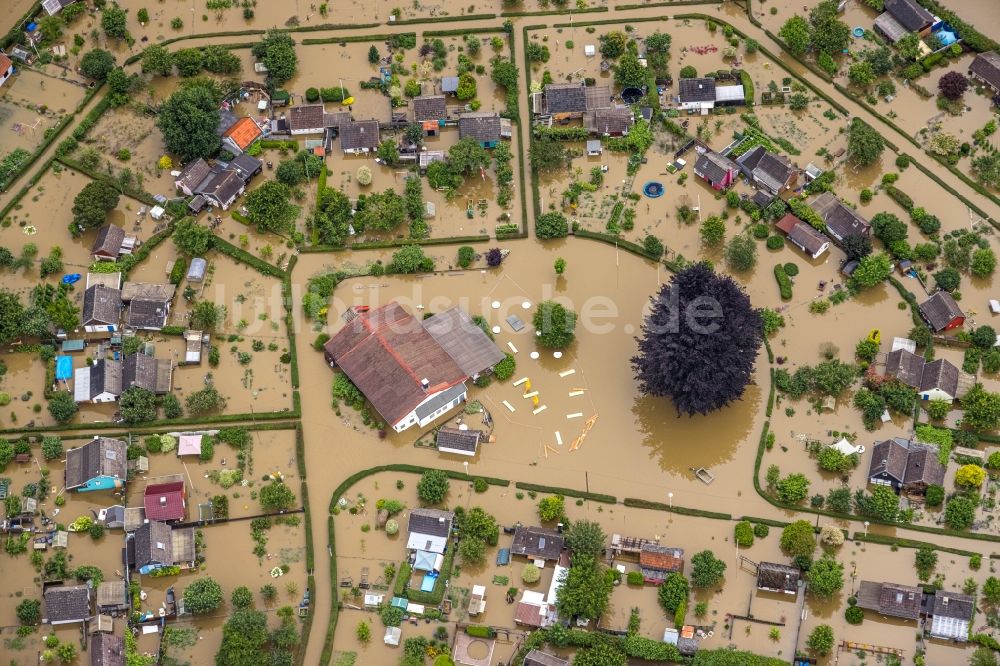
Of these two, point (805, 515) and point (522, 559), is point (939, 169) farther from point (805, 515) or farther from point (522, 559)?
point (522, 559)

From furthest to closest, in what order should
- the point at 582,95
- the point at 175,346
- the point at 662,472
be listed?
the point at 582,95, the point at 175,346, the point at 662,472

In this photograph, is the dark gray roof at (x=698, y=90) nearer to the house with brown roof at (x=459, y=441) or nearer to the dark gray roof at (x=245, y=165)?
the house with brown roof at (x=459, y=441)

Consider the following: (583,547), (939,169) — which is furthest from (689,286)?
(939,169)

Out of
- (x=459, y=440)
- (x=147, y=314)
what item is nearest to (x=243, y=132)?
(x=147, y=314)

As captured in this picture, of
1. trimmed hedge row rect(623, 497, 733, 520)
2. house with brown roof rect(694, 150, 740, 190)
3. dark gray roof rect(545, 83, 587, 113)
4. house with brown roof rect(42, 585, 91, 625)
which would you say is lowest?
house with brown roof rect(42, 585, 91, 625)

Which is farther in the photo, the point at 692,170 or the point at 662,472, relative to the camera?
the point at 692,170

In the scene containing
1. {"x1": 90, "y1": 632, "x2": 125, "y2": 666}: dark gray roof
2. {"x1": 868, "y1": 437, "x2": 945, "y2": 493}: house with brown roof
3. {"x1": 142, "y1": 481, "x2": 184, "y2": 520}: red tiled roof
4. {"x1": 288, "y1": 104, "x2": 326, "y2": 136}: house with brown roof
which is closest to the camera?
{"x1": 90, "y1": 632, "x2": 125, "y2": 666}: dark gray roof

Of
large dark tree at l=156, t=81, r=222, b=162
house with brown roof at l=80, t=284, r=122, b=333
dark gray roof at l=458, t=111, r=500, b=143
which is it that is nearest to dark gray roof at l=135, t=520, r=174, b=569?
house with brown roof at l=80, t=284, r=122, b=333

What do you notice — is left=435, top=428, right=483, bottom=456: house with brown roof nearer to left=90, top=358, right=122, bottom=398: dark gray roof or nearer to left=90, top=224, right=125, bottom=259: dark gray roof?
left=90, top=358, right=122, bottom=398: dark gray roof

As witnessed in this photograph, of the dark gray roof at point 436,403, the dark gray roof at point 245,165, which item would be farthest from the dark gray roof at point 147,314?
the dark gray roof at point 436,403
